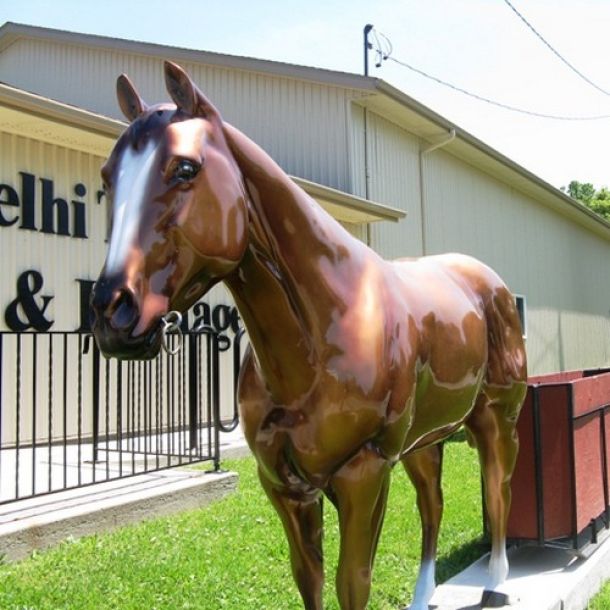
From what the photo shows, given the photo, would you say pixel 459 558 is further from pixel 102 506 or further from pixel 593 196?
pixel 593 196

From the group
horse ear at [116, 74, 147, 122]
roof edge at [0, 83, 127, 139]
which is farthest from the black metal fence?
horse ear at [116, 74, 147, 122]

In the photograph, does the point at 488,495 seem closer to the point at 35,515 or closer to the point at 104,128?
the point at 35,515

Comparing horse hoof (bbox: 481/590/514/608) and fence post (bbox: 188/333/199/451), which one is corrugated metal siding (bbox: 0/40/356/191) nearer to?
fence post (bbox: 188/333/199/451)

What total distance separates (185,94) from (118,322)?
0.63 metres

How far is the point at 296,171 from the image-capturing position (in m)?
13.5

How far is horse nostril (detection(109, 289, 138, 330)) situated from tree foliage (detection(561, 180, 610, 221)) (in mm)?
53018

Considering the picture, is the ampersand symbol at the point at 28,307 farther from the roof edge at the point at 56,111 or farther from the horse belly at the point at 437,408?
the horse belly at the point at 437,408

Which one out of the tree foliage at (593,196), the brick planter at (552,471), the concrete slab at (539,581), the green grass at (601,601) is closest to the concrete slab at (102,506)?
the concrete slab at (539,581)

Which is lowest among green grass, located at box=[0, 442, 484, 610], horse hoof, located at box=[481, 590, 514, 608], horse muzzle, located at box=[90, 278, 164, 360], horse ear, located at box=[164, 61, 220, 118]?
green grass, located at box=[0, 442, 484, 610]

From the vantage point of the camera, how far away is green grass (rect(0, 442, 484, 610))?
3.99 meters

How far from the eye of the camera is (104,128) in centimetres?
812

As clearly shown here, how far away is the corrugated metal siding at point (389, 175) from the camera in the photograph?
13148mm

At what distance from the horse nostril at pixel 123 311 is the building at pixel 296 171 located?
20.5 feet

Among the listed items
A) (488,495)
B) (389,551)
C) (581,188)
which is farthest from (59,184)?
(581,188)
